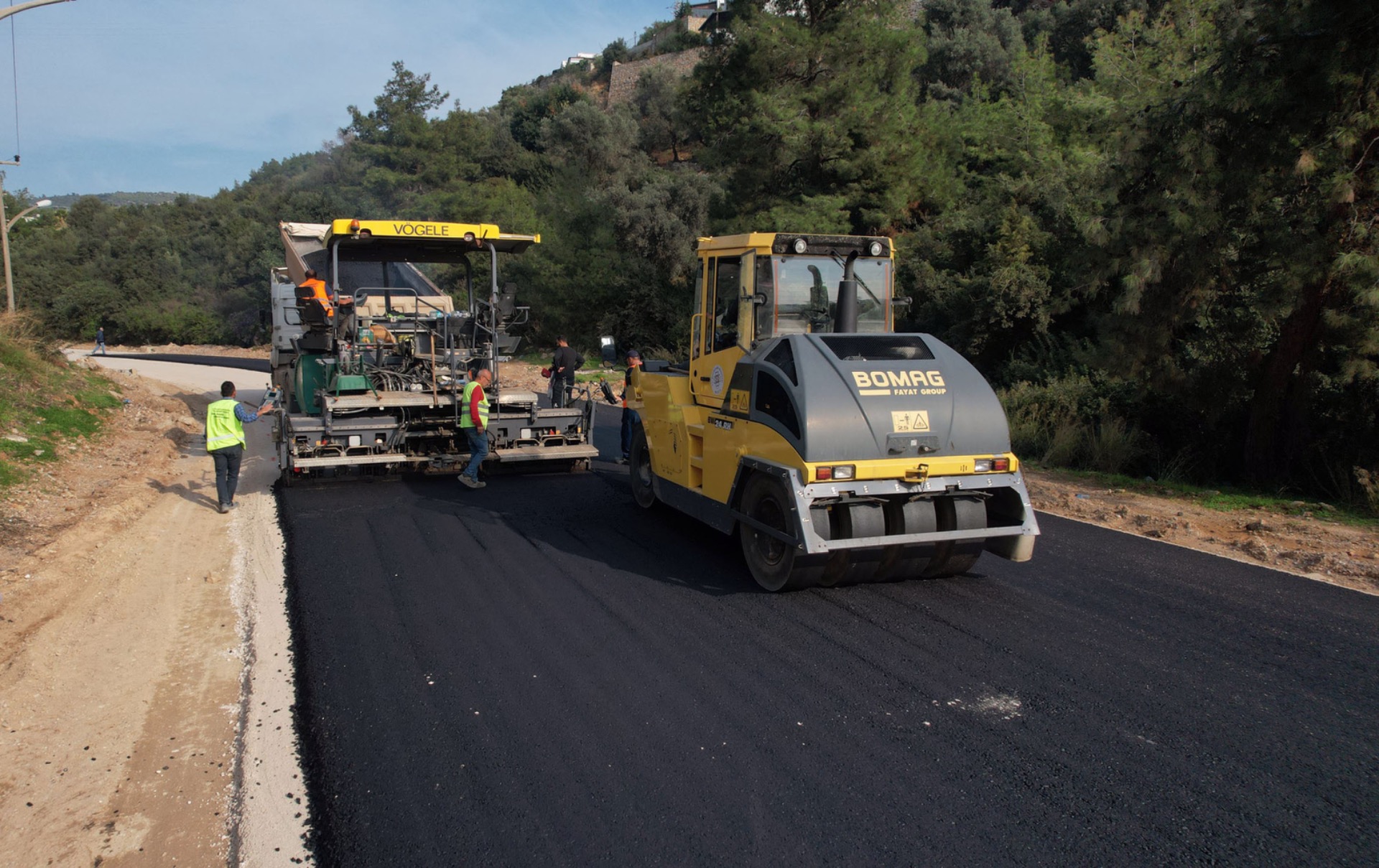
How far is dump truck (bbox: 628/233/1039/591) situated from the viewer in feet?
19.9

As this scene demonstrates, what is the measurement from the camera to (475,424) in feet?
33.3

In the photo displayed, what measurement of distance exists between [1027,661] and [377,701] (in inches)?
148

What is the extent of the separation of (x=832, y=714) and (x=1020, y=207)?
18.0 m

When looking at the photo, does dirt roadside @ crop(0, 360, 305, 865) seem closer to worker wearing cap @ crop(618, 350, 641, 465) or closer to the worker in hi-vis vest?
the worker in hi-vis vest

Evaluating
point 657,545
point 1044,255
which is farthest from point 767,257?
point 1044,255

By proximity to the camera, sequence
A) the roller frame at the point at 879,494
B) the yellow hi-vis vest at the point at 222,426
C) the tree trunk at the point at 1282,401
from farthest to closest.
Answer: the tree trunk at the point at 1282,401 < the yellow hi-vis vest at the point at 222,426 < the roller frame at the point at 879,494

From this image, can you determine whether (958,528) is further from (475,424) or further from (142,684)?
(475,424)

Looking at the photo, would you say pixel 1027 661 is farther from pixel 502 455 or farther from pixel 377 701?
pixel 502 455

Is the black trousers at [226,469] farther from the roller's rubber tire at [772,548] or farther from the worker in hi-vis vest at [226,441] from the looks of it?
the roller's rubber tire at [772,548]

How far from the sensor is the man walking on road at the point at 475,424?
1010 cm

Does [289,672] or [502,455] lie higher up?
[502,455]

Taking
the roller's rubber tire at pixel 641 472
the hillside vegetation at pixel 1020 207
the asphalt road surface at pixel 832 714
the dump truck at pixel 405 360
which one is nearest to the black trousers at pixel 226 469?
the dump truck at pixel 405 360

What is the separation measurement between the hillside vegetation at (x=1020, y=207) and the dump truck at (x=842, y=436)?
5205mm

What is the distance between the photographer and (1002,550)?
6543 millimetres
